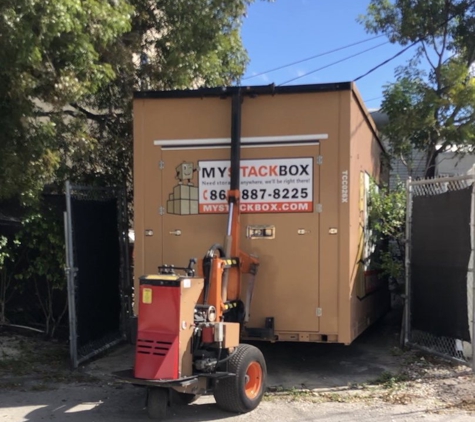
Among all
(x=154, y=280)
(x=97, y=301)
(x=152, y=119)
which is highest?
(x=152, y=119)

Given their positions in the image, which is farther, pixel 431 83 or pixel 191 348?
pixel 431 83

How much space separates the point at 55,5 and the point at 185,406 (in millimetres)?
4346

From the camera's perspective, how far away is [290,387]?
6629 millimetres

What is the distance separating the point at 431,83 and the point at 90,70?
6.94 metres

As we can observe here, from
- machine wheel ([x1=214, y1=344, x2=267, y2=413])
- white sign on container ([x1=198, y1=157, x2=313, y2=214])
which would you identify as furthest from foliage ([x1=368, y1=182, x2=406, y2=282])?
machine wheel ([x1=214, y1=344, x2=267, y2=413])

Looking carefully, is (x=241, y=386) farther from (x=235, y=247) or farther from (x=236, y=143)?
(x=236, y=143)

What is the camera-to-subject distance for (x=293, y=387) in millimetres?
6621

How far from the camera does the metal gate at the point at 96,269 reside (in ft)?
24.3

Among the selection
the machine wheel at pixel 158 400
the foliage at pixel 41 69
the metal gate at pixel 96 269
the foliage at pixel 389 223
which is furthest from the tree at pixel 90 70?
the machine wheel at pixel 158 400

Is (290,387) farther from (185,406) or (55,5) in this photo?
(55,5)

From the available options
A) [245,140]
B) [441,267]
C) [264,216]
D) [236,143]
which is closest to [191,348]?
[264,216]

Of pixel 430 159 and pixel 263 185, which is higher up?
pixel 430 159

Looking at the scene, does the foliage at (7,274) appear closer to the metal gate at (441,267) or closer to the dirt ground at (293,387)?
the dirt ground at (293,387)

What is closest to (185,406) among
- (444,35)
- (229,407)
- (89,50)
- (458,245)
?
(229,407)
